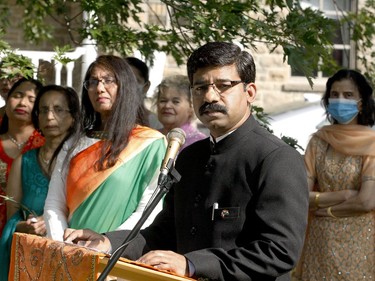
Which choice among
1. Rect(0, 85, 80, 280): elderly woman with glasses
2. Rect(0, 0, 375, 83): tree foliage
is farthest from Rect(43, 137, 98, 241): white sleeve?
Rect(0, 0, 375, 83): tree foliage

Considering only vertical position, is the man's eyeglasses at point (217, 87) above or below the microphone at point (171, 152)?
above

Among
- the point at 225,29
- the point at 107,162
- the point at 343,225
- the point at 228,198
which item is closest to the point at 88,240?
the point at 228,198

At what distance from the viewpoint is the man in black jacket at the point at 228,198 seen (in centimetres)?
391

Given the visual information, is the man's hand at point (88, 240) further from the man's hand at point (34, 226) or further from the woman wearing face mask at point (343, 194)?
the woman wearing face mask at point (343, 194)

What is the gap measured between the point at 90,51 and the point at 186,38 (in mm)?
2065

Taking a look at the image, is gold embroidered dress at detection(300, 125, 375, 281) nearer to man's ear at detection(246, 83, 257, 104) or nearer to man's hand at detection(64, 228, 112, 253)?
man's ear at detection(246, 83, 257, 104)

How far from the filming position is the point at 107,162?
5516mm

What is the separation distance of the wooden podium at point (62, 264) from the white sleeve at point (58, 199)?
1.13 meters

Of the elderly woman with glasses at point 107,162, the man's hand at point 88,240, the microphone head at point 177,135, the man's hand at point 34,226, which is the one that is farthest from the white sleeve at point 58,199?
the microphone head at point 177,135

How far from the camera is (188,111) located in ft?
24.2

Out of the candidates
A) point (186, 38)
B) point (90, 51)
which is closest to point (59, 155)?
point (186, 38)

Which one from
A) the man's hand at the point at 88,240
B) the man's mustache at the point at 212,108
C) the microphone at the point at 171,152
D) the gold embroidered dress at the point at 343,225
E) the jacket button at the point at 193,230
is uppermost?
the man's mustache at the point at 212,108

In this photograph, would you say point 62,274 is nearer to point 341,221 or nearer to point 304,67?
point 304,67

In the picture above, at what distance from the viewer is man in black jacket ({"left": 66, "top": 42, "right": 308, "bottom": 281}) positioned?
391cm
